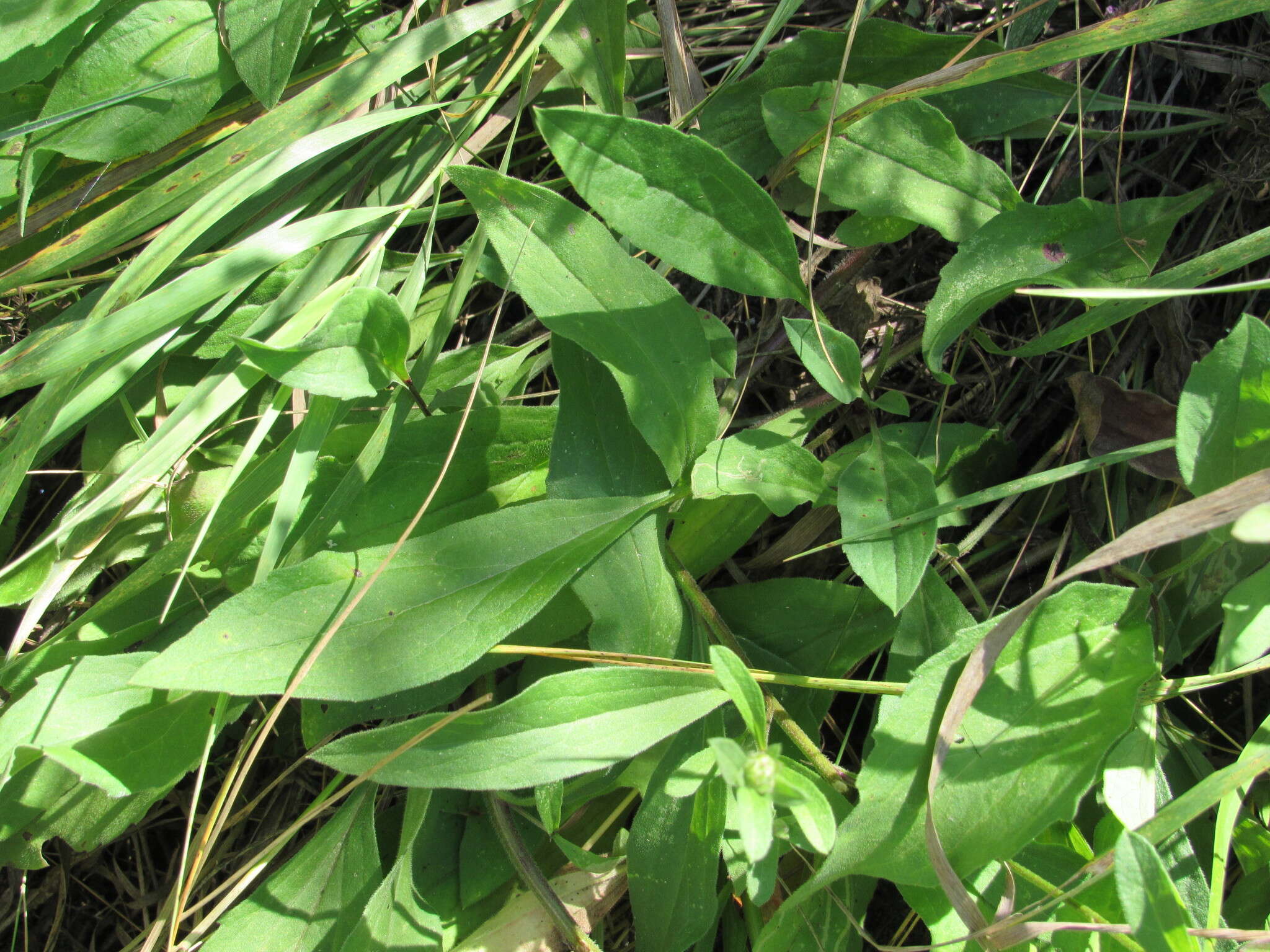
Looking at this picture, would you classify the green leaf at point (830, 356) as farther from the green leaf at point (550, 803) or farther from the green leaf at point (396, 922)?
the green leaf at point (396, 922)

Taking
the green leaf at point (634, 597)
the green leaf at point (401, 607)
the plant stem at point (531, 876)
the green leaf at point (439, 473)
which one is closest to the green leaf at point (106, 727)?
the green leaf at point (401, 607)

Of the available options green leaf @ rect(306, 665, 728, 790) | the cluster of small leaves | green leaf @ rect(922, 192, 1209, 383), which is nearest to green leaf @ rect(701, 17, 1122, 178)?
the cluster of small leaves

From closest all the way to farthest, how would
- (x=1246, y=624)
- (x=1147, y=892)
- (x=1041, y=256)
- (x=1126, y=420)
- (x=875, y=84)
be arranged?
(x=1147, y=892), (x=1246, y=624), (x=1041, y=256), (x=1126, y=420), (x=875, y=84)

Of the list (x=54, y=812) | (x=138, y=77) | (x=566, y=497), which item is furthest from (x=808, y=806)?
(x=138, y=77)

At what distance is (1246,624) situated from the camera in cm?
138

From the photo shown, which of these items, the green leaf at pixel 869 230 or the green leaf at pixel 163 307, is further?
the green leaf at pixel 869 230

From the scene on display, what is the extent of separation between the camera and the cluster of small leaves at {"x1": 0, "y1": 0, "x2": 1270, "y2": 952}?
1324mm

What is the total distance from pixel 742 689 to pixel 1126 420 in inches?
37.4

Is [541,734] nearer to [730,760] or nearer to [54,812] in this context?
[730,760]

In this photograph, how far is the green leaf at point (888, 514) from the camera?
4.61 feet

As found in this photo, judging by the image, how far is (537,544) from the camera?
1403 millimetres

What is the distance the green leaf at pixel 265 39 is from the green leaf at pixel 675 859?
1.33 meters

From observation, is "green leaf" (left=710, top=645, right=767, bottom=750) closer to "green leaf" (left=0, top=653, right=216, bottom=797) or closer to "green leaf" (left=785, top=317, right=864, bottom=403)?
"green leaf" (left=785, top=317, right=864, bottom=403)

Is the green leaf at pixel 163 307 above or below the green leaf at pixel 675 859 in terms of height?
above
